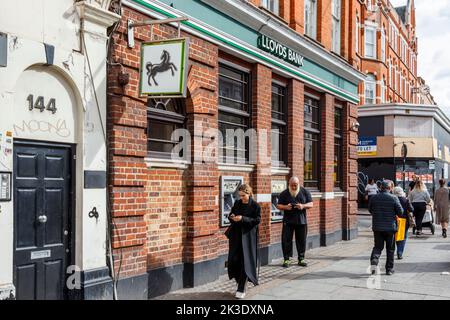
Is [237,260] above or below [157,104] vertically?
below

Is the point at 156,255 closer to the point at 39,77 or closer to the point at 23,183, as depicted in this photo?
the point at 23,183

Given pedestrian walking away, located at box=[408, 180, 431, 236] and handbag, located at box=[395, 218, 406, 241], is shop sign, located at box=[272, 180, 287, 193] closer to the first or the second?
handbag, located at box=[395, 218, 406, 241]

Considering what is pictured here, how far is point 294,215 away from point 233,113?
2.41 meters

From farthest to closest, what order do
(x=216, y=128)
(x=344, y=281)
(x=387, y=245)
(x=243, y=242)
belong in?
(x=387, y=245)
(x=216, y=128)
(x=344, y=281)
(x=243, y=242)

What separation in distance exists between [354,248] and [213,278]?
231 inches

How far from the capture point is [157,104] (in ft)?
27.3

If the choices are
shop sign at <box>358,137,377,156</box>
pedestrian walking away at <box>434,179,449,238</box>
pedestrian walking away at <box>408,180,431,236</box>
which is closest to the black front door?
pedestrian walking away at <box>408,180,431,236</box>

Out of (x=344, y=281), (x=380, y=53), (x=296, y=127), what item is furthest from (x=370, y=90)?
(x=344, y=281)

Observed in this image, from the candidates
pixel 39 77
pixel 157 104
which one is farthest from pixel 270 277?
pixel 39 77

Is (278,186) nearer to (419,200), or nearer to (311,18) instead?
(311,18)

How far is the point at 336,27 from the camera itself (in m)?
16.2

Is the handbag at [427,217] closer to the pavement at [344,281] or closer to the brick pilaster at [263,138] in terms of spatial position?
the pavement at [344,281]

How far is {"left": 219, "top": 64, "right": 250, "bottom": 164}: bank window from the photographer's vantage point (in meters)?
10.1

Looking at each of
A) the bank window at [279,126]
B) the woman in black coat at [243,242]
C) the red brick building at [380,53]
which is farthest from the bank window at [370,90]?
the woman in black coat at [243,242]
